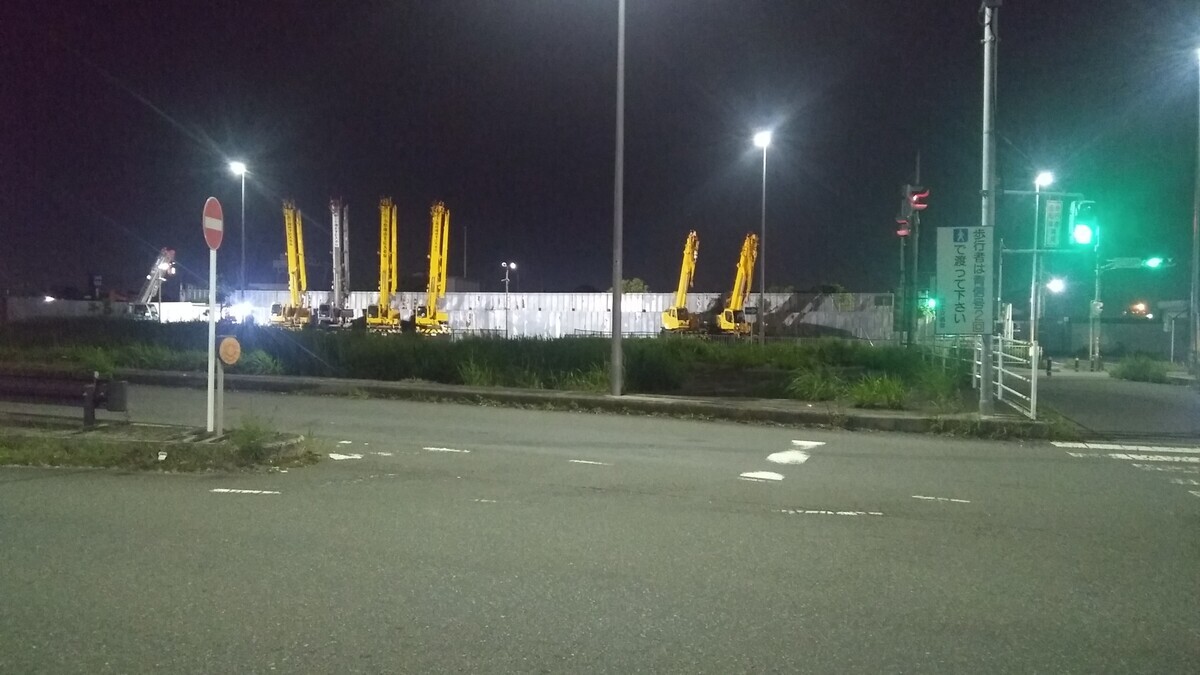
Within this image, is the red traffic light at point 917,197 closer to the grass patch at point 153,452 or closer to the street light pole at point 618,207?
the street light pole at point 618,207

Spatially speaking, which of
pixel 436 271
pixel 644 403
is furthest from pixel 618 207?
pixel 436 271

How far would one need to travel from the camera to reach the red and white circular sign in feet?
36.4

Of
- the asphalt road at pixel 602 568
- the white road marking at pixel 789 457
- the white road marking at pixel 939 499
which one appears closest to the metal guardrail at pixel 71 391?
the asphalt road at pixel 602 568

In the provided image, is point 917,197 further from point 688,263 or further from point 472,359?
point 688,263

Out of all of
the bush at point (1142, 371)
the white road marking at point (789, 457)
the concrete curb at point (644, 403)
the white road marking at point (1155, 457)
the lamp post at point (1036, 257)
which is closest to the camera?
the white road marking at point (789, 457)

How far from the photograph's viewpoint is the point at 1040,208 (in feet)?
57.6

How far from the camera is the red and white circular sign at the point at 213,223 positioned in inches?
437

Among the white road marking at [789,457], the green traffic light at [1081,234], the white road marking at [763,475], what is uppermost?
the green traffic light at [1081,234]

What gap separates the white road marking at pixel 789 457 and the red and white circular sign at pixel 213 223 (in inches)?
289

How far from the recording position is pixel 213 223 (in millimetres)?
11273

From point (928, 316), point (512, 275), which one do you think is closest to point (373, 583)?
point (928, 316)

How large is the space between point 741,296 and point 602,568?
146 feet

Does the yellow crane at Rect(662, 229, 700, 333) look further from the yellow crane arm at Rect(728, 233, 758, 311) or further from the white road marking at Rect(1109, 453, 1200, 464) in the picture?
the white road marking at Rect(1109, 453, 1200, 464)

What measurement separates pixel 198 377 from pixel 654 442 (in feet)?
40.8
